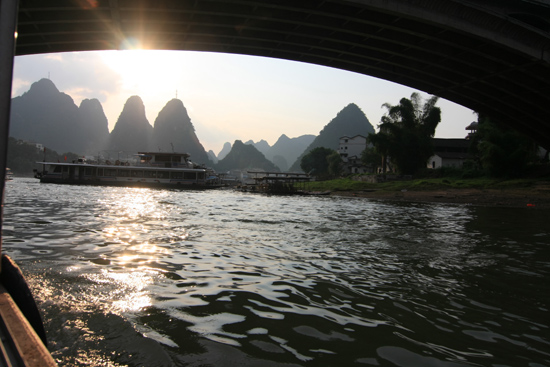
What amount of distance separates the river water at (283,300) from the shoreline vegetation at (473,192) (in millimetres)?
19716

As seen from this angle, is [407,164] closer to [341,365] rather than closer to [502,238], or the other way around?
[502,238]

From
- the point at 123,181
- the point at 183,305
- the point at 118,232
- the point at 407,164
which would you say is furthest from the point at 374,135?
the point at 183,305

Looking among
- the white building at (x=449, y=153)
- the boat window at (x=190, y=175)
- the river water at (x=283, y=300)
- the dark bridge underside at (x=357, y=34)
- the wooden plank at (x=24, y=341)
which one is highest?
the dark bridge underside at (x=357, y=34)

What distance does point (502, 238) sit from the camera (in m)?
9.77

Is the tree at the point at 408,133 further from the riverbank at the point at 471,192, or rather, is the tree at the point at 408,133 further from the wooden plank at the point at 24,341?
the wooden plank at the point at 24,341

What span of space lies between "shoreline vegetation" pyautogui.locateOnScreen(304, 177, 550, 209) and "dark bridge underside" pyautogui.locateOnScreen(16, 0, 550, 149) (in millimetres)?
5856

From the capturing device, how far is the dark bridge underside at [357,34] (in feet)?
54.3

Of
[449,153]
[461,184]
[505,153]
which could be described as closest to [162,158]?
[461,184]

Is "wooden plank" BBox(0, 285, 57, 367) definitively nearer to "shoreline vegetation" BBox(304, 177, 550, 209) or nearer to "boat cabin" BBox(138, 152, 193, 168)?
"shoreline vegetation" BBox(304, 177, 550, 209)

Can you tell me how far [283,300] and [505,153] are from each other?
36.7m

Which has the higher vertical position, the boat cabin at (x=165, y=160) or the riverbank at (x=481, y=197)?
the boat cabin at (x=165, y=160)

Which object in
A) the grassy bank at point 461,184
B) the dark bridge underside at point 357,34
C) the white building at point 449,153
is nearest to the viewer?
the dark bridge underside at point 357,34

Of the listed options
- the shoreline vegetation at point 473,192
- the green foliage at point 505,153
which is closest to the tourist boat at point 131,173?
the shoreline vegetation at point 473,192

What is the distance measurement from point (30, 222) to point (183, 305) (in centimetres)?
919
